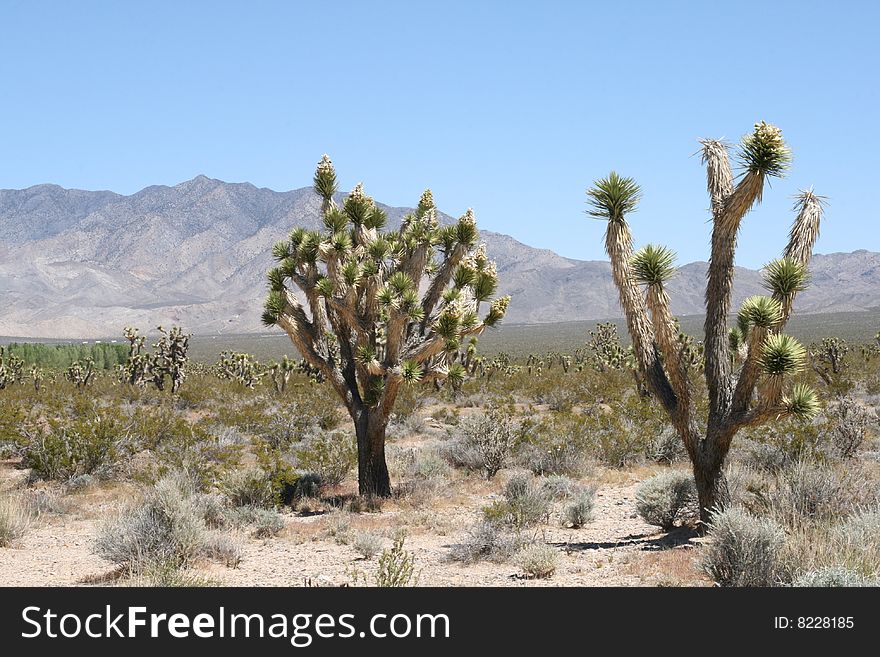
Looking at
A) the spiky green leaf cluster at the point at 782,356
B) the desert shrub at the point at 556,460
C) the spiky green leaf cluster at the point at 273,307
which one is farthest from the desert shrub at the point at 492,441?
the spiky green leaf cluster at the point at 782,356

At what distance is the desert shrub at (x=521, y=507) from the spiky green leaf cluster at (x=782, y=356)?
368 cm

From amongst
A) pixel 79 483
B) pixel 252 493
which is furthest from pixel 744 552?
pixel 79 483

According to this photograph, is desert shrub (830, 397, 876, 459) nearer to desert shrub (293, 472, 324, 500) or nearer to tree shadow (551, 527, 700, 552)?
tree shadow (551, 527, 700, 552)

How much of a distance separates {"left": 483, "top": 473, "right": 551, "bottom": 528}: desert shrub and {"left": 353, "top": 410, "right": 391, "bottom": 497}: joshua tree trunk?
2.39 m

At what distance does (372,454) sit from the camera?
13203mm

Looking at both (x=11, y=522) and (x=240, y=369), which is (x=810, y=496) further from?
(x=240, y=369)

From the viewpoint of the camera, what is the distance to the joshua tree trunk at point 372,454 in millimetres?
13133

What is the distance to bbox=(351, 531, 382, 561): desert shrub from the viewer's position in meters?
9.34

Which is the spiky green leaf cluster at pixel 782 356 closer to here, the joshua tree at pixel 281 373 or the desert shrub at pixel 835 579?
the desert shrub at pixel 835 579

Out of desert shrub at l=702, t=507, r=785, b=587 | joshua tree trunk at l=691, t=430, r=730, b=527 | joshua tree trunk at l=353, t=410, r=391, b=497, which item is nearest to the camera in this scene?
desert shrub at l=702, t=507, r=785, b=587

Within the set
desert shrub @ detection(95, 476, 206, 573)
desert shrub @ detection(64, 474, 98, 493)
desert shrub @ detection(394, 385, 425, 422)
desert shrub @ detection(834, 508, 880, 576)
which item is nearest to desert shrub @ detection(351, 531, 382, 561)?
desert shrub @ detection(95, 476, 206, 573)
